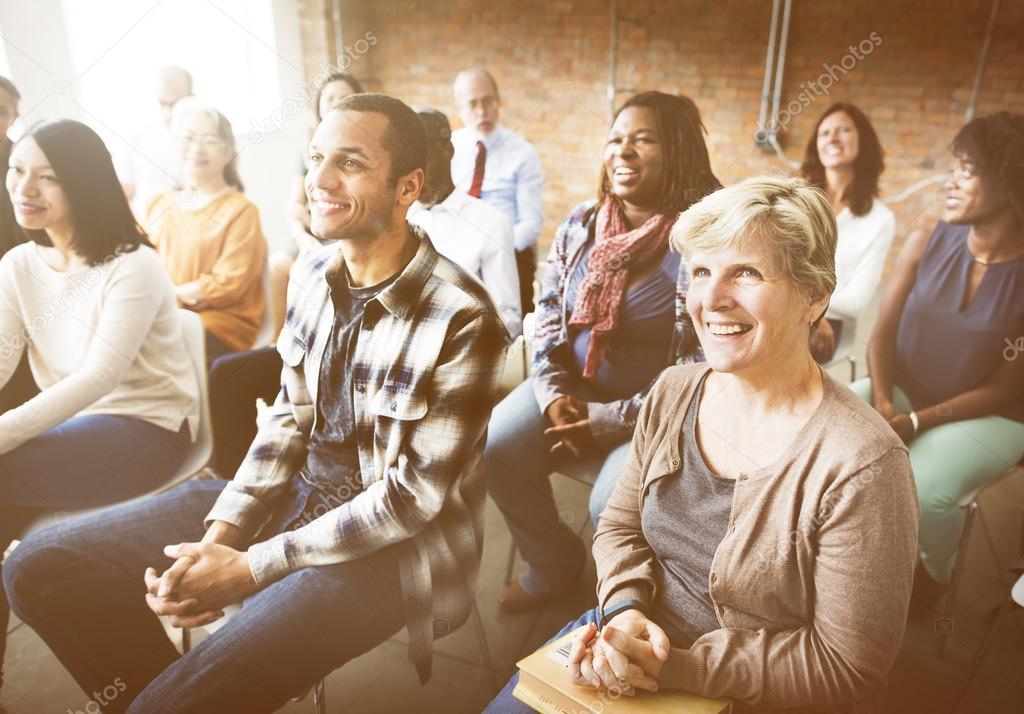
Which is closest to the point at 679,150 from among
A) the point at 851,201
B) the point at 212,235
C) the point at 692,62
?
the point at 851,201

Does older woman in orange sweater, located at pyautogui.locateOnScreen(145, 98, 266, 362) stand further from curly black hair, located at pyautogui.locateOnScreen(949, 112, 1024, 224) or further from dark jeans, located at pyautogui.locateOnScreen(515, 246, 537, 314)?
curly black hair, located at pyautogui.locateOnScreen(949, 112, 1024, 224)

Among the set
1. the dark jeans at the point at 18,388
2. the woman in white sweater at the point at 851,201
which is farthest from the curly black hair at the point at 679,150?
the dark jeans at the point at 18,388

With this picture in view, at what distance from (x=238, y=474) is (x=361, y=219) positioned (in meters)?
0.63

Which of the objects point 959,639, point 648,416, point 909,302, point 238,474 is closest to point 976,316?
point 909,302

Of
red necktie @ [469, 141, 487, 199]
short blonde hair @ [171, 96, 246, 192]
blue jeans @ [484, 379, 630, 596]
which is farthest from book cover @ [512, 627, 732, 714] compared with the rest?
short blonde hair @ [171, 96, 246, 192]

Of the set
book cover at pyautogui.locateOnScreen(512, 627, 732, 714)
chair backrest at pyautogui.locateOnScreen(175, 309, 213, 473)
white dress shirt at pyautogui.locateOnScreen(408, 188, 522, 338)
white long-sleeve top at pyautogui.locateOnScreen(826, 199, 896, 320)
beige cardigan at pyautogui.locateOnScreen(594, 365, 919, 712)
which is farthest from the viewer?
white long-sleeve top at pyautogui.locateOnScreen(826, 199, 896, 320)

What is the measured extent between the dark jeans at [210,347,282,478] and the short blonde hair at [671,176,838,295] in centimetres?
95

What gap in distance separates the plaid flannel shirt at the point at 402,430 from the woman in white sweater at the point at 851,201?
81 centimetres

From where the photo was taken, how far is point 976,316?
173cm

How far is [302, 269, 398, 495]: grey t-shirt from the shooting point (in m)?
1.35

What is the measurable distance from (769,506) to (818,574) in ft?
0.37

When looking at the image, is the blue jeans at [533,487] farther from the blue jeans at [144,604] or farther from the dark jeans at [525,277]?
the blue jeans at [144,604]

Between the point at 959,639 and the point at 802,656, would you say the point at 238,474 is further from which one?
the point at 959,639

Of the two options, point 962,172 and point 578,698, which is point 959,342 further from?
point 578,698
